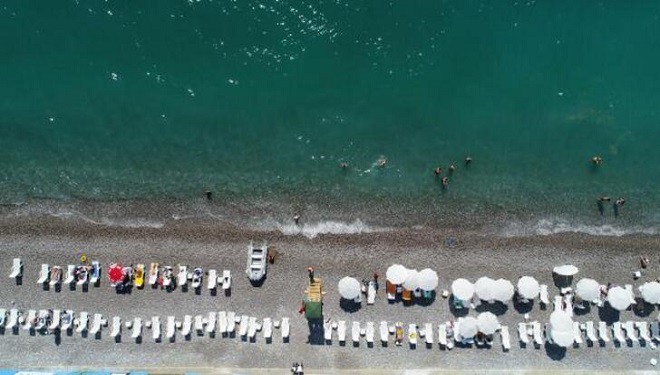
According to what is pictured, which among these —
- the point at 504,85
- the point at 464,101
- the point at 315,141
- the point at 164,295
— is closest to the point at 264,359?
the point at 164,295

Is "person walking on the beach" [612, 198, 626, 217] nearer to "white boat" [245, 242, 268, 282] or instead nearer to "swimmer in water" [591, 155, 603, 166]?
"swimmer in water" [591, 155, 603, 166]

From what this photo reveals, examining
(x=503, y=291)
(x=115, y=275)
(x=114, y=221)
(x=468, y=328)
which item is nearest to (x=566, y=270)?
(x=503, y=291)

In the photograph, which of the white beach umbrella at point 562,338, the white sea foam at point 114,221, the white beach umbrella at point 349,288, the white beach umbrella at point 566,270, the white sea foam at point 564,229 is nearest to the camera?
the white beach umbrella at point 562,338

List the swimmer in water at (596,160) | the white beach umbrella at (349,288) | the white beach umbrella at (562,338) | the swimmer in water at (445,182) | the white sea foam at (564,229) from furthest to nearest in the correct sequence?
the swimmer in water at (596,160) < the swimmer in water at (445,182) < the white sea foam at (564,229) < the white beach umbrella at (349,288) < the white beach umbrella at (562,338)

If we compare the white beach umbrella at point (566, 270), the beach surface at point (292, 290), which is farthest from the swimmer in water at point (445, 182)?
the white beach umbrella at point (566, 270)

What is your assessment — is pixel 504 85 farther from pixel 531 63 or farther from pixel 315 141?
pixel 315 141

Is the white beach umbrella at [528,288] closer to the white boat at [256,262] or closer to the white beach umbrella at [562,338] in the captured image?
the white beach umbrella at [562,338]

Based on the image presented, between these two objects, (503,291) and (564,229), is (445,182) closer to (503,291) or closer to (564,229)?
(503,291)
